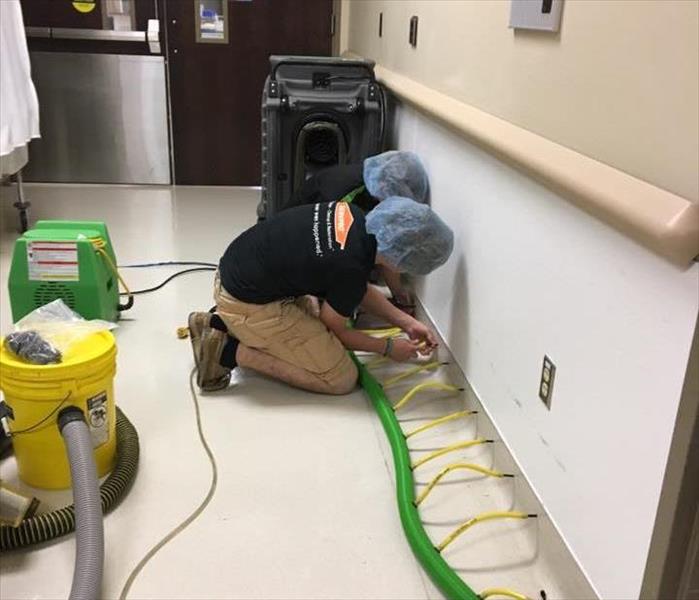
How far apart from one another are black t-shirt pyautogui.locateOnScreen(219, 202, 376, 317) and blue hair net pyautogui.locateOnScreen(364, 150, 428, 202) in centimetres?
49

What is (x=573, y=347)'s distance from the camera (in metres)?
1.50

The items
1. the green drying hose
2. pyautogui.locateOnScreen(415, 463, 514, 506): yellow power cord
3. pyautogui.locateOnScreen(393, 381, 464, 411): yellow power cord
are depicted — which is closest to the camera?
the green drying hose

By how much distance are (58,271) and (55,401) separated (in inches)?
37.6

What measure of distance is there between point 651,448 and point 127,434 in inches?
52.1

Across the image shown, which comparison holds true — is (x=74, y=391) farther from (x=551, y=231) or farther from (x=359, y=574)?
(x=551, y=231)

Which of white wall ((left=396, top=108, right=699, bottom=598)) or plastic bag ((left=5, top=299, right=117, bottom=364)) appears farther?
plastic bag ((left=5, top=299, right=117, bottom=364))

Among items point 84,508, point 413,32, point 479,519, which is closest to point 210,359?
point 84,508

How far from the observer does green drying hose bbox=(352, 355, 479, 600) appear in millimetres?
1518

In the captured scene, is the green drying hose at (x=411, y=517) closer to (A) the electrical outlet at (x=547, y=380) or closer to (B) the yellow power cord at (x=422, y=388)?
(B) the yellow power cord at (x=422, y=388)

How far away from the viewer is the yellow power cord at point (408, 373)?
242cm

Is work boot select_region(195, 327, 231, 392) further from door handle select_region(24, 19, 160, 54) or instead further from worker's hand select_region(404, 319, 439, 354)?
door handle select_region(24, 19, 160, 54)

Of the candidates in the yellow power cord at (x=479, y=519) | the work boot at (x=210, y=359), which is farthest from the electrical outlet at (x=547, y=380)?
the work boot at (x=210, y=359)

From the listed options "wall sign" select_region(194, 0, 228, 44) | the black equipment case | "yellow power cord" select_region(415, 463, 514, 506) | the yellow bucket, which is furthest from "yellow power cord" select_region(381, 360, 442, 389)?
"wall sign" select_region(194, 0, 228, 44)

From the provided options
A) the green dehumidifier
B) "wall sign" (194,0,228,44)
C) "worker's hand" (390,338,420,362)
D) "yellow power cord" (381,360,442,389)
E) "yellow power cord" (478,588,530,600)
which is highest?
"wall sign" (194,0,228,44)
